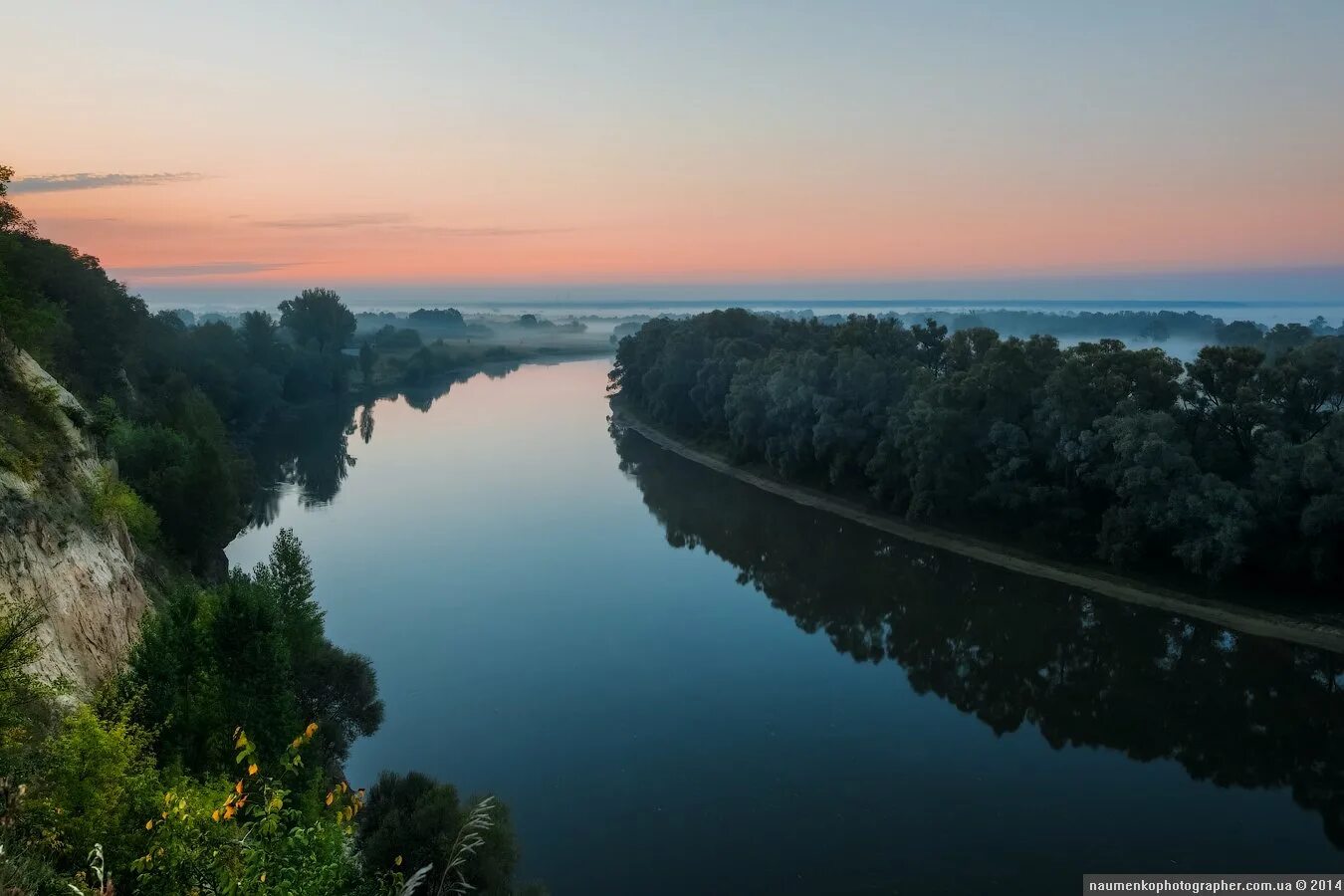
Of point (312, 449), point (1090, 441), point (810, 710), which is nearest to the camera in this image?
point (810, 710)

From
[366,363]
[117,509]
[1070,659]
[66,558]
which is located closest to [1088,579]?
[1070,659]

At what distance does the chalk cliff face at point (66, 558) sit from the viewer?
50.0 feet

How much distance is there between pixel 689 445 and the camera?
6531 centimetres

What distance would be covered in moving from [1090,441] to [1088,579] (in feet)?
18.7

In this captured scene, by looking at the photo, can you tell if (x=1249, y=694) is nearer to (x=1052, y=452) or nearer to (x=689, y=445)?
(x=1052, y=452)

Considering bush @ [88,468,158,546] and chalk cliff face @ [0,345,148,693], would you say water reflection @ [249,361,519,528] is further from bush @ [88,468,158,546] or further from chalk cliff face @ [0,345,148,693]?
chalk cliff face @ [0,345,148,693]

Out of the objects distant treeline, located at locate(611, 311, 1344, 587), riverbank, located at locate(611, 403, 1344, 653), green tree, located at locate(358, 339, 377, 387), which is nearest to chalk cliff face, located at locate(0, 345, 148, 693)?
distant treeline, located at locate(611, 311, 1344, 587)

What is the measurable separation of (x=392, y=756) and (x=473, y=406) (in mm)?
72479

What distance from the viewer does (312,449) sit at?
6744 cm

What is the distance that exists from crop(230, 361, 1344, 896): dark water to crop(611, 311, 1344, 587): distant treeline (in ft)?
11.4

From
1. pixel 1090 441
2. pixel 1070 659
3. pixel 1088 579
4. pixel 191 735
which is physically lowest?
pixel 1070 659

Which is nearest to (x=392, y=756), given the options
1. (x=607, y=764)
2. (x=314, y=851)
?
(x=607, y=764)

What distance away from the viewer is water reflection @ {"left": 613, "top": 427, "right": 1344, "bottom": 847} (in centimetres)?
2284

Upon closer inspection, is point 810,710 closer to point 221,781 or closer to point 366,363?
point 221,781
